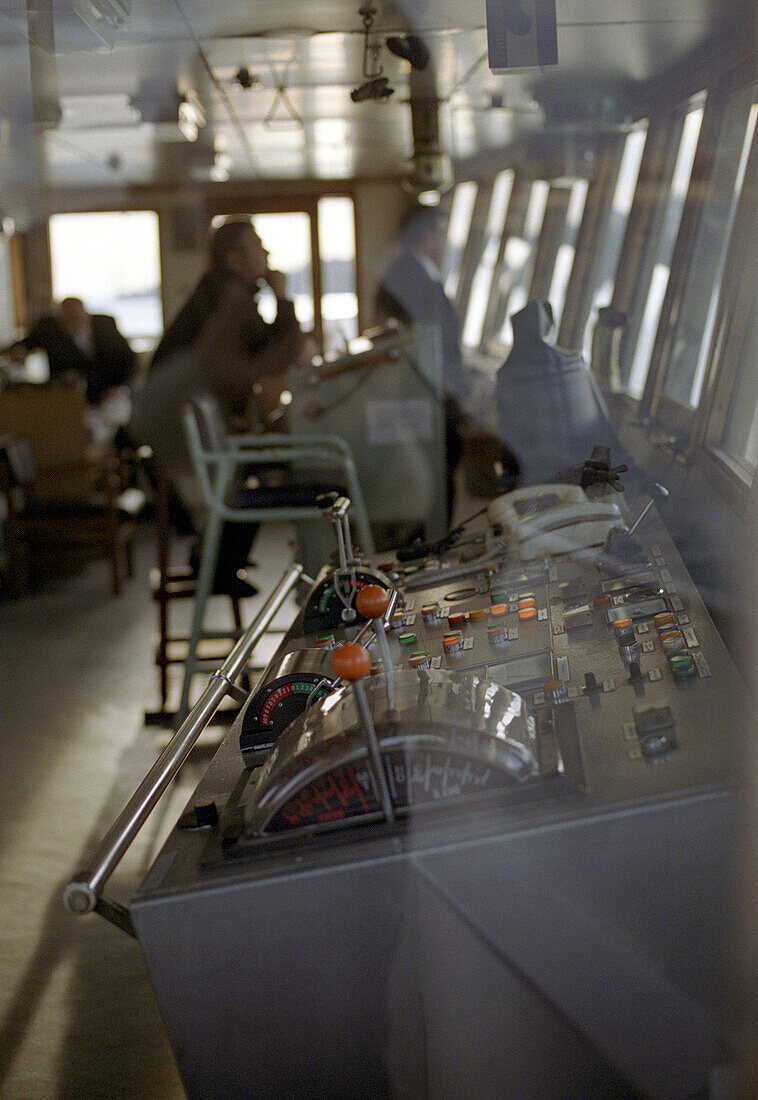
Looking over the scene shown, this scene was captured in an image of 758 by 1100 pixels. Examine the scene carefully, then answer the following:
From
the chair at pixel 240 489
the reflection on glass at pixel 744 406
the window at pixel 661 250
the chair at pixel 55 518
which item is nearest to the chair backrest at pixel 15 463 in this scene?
the chair at pixel 55 518

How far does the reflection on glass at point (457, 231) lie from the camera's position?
27.7 ft

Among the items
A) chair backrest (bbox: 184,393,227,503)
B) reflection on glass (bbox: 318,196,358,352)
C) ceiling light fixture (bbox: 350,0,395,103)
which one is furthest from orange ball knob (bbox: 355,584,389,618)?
reflection on glass (bbox: 318,196,358,352)

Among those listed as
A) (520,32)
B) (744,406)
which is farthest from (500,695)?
(744,406)

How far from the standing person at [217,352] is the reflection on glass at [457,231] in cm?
467

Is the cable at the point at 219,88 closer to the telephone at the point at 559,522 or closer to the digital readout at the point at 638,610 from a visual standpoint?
the telephone at the point at 559,522

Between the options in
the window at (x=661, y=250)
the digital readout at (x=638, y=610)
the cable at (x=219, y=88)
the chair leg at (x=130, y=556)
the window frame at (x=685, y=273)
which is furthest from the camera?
the chair leg at (x=130, y=556)

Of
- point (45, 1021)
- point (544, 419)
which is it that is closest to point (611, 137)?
point (544, 419)

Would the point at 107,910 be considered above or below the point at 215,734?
above

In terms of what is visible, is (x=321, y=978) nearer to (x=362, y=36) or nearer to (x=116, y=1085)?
(x=116, y=1085)

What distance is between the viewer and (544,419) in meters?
2.12

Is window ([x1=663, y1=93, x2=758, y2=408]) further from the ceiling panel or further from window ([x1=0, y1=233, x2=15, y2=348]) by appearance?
window ([x1=0, y1=233, x2=15, y2=348])

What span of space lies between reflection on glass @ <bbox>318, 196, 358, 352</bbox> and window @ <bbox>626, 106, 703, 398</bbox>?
18.5 ft

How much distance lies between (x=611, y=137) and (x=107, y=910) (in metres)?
3.75

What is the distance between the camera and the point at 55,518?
17.1 ft
